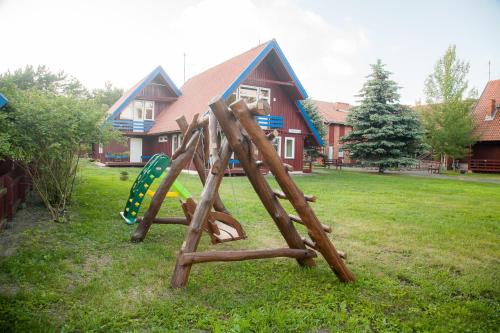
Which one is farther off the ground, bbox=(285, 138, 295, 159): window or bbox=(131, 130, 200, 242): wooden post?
bbox=(285, 138, 295, 159): window

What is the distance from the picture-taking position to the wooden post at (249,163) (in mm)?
4117

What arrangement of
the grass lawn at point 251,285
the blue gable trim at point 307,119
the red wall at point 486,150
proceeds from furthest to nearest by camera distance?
the red wall at point 486,150
the blue gable trim at point 307,119
the grass lawn at point 251,285

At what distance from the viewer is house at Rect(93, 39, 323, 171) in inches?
764

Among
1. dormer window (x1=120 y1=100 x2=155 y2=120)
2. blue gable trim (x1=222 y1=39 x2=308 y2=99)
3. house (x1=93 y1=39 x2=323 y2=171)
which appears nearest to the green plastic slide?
house (x1=93 y1=39 x2=323 y2=171)

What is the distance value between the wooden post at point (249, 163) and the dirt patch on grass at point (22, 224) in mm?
3435

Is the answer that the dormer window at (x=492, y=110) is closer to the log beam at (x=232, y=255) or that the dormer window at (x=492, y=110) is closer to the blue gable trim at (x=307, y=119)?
the blue gable trim at (x=307, y=119)

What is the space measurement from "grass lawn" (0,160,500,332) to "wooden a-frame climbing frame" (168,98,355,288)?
0.96 feet

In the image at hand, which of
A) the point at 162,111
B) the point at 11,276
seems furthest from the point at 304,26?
the point at 162,111

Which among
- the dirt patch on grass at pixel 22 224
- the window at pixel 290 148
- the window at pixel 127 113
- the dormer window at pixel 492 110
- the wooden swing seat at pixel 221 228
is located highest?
the dormer window at pixel 492 110

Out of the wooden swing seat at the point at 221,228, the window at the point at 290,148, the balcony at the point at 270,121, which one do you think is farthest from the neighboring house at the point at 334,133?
the wooden swing seat at the point at 221,228

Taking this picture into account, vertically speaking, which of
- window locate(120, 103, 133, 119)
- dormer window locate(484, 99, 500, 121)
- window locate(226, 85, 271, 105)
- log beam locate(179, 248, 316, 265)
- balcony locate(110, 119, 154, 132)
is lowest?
log beam locate(179, 248, 316, 265)

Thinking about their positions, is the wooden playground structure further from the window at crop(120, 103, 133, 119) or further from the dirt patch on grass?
the window at crop(120, 103, 133, 119)

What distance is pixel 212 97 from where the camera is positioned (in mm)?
16625

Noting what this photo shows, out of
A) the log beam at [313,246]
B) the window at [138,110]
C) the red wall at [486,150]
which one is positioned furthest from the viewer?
the red wall at [486,150]
